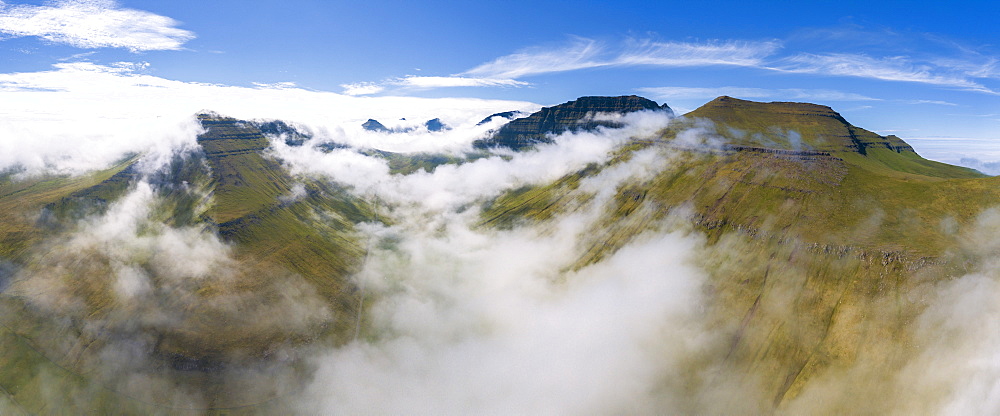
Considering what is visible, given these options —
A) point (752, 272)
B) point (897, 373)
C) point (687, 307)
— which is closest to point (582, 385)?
point (687, 307)

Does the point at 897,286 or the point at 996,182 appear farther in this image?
the point at 996,182

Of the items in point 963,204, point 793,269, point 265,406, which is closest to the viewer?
point 963,204

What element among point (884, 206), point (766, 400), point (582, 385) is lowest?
point (582, 385)

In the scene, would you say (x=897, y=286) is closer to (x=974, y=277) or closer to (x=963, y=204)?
(x=974, y=277)

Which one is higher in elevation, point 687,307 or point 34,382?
point 687,307

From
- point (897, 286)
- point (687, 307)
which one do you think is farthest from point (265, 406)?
point (897, 286)

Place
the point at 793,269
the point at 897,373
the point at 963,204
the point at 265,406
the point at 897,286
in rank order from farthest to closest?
the point at 265,406, the point at 793,269, the point at 963,204, the point at 897,286, the point at 897,373

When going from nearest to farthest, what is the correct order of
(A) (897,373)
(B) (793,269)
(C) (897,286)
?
(A) (897,373) < (C) (897,286) < (B) (793,269)

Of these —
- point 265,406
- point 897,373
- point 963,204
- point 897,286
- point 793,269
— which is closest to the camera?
point 897,373

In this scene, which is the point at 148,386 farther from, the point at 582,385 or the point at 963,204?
the point at 963,204
